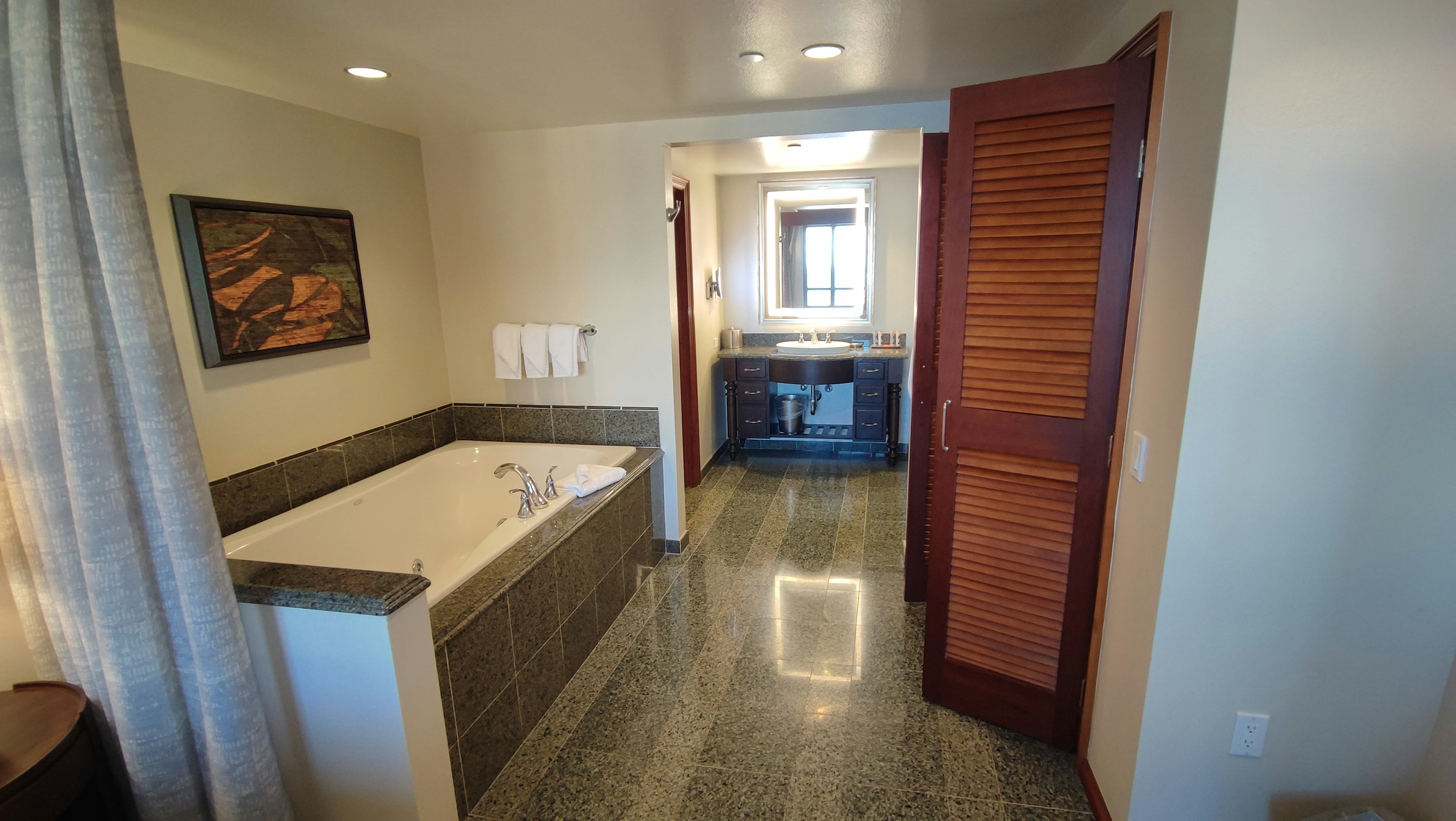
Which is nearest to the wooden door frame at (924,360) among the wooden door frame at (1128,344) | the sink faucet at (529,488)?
the wooden door frame at (1128,344)

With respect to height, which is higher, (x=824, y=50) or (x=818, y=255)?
(x=824, y=50)

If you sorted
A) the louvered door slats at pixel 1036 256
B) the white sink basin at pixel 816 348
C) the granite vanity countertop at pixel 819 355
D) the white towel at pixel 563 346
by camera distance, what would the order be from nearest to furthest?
the louvered door slats at pixel 1036 256 < the white towel at pixel 563 346 < the granite vanity countertop at pixel 819 355 < the white sink basin at pixel 816 348

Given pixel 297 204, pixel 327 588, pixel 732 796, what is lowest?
pixel 732 796

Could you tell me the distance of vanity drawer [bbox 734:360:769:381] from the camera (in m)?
4.73

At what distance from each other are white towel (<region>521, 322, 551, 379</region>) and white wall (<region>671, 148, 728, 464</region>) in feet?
4.20

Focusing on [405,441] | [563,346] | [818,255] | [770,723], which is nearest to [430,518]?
[405,441]

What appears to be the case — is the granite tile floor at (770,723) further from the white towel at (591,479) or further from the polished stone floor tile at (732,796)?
the white towel at (591,479)

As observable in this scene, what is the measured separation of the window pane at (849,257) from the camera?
4.90 meters

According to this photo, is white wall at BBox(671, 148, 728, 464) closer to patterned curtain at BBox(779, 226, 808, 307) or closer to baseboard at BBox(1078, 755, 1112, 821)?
patterned curtain at BBox(779, 226, 808, 307)

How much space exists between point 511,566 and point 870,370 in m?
3.19

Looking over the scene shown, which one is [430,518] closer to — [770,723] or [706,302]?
[770,723]

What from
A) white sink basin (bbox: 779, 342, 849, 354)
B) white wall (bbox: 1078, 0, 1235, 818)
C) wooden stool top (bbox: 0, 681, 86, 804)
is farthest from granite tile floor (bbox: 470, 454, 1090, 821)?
white sink basin (bbox: 779, 342, 849, 354)

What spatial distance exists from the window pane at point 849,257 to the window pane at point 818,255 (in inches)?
1.8

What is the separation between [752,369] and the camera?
4.76 m
